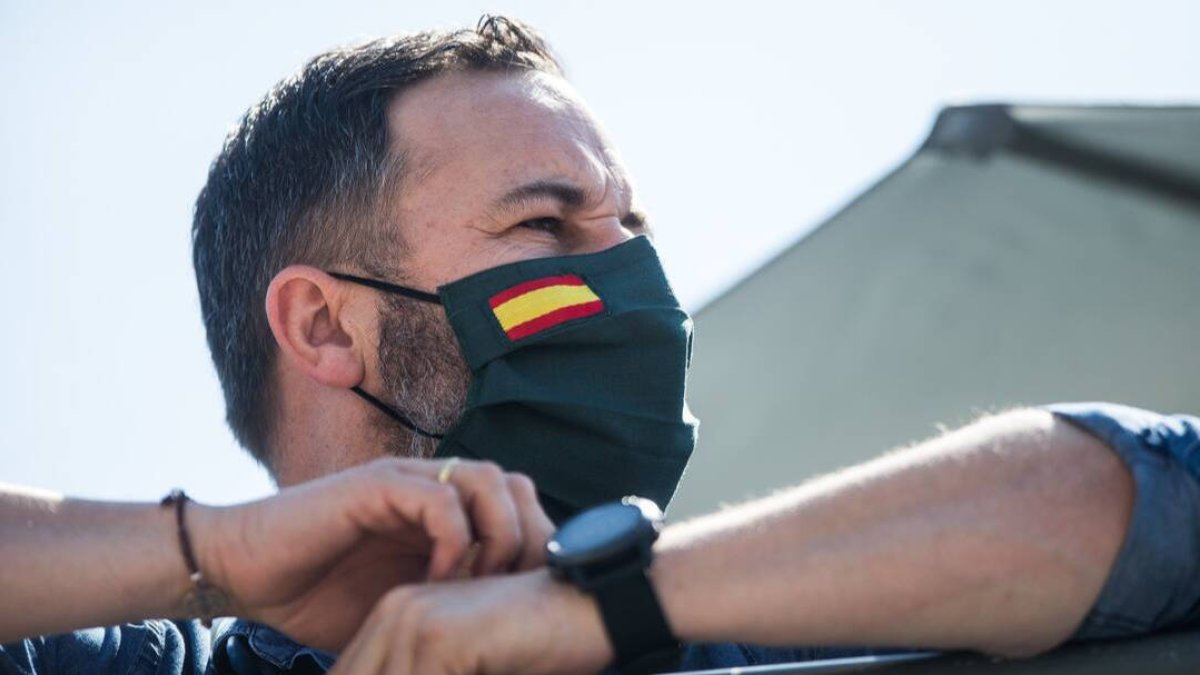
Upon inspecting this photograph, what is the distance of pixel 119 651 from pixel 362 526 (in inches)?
28.0

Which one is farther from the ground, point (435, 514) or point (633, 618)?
point (435, 514)

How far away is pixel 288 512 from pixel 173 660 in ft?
2.28

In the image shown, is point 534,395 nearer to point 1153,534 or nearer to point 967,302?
point 1153,534

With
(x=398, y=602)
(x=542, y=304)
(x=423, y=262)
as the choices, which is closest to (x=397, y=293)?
(x=423, y=262)

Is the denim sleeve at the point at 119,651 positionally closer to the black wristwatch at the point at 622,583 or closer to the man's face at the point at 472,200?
the man's face at the point at 472,200

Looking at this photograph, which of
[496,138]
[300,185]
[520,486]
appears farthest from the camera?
[300,185]

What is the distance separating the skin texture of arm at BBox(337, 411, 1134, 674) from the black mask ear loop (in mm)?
977

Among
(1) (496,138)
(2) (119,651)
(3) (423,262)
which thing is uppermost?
(1) (496,138)

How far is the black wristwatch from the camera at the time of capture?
1556 mm

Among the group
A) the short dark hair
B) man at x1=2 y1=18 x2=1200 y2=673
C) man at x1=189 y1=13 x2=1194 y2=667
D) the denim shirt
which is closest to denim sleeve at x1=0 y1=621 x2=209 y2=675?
man at x1=2 y1=18 x2=1200 y2=673

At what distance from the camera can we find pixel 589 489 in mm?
2457

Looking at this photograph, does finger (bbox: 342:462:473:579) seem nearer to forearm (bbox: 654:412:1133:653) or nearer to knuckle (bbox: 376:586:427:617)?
knuckle (bbox: 376:586:427:617)

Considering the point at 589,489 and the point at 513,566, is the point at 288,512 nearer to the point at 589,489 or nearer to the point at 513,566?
the point at 513,566

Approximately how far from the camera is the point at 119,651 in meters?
2.23
